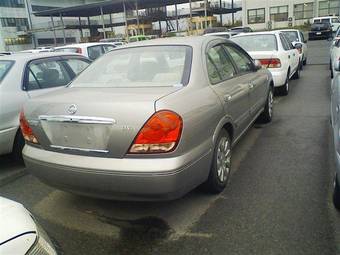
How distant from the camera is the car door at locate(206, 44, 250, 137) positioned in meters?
3.64

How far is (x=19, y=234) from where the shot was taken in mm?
1740

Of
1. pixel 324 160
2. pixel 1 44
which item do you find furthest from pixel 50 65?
pixel 1 44

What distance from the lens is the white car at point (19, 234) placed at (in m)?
1.66

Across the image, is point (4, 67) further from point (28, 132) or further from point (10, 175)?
point (28, 132)

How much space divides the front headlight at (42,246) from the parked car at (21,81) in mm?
2900

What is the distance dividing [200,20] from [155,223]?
161 feet

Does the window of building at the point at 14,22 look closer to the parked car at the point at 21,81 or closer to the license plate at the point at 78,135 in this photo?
the parked car at the point at 21,81

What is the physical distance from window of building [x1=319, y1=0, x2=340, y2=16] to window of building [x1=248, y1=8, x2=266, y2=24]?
810 cm

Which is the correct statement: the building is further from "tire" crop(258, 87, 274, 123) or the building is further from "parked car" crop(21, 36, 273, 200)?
"parked car" crop(21, 36, 273, 200)

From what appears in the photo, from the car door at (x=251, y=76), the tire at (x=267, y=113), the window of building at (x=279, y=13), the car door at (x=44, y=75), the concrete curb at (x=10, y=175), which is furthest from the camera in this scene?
the window of building at (x=279, y=13)

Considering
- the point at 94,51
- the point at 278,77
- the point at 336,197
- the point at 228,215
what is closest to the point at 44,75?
the point at 228,215

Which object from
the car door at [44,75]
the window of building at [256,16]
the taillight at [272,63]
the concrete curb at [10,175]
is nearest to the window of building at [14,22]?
the window of building at [256,16]

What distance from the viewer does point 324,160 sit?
4328 mm

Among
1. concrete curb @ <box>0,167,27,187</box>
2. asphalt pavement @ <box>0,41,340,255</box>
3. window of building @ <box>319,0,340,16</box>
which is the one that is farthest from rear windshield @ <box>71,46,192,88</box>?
window of building @ <box>319,0,340,16</box>
